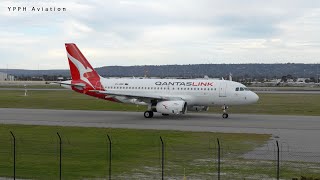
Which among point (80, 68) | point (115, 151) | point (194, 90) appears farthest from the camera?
point (80, 68)

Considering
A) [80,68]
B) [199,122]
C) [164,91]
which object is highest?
[80,68]

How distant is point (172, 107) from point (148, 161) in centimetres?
1901

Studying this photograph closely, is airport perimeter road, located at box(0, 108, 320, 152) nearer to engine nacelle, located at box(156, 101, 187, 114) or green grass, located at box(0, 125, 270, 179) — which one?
engine nacelle, located at box(156, 101, 187, 114)

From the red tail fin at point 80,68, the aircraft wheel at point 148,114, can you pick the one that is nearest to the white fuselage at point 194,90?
the aircraft wheel at point 148,114

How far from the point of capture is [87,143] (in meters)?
27.0

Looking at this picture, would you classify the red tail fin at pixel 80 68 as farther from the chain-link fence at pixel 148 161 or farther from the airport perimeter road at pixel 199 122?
the chain-link fence at pixel 148 161

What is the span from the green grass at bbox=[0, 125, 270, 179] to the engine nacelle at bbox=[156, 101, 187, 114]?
28.2 ft

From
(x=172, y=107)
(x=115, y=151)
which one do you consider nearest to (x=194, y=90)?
(x=172, y=107)

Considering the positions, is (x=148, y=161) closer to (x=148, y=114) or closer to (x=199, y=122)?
(x=199, y=122)

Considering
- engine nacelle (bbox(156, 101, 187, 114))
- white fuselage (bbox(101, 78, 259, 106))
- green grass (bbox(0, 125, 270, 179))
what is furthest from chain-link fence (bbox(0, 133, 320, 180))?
white fuselage (bbox(101, 78, 259, 106))

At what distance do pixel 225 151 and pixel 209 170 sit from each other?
511 centimetres

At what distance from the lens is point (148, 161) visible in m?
22.2

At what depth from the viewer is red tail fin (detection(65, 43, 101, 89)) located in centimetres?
4700

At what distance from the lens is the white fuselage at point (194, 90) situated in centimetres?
4250
